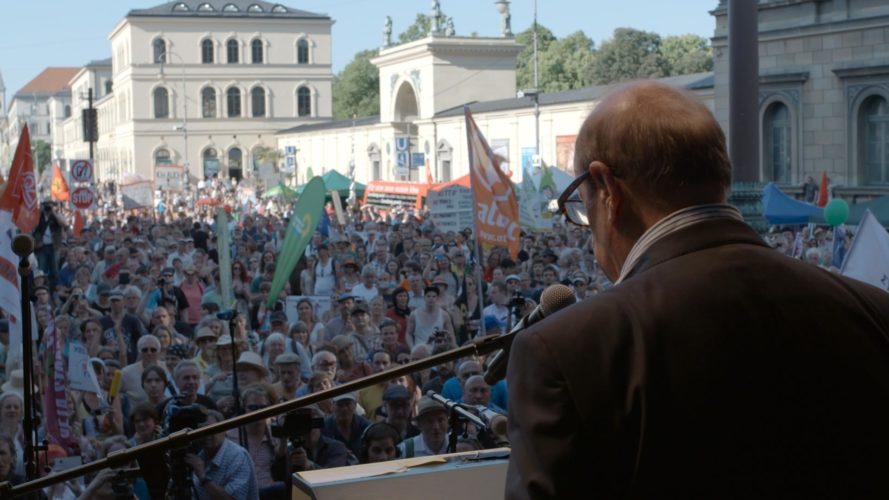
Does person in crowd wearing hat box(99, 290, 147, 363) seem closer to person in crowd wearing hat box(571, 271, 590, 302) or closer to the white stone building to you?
person in crowd wearing hat box(571, 271, 590, 302)

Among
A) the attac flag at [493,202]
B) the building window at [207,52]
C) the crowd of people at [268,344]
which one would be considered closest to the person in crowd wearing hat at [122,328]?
the crowd of people at [268,344]

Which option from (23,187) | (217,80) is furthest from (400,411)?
(217,80)

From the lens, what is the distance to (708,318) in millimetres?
1923

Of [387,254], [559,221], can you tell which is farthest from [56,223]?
[559,221]

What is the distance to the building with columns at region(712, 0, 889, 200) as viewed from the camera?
30.8 m

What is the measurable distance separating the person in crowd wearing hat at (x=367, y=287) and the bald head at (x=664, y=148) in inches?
470

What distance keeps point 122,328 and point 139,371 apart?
2895 millimetres

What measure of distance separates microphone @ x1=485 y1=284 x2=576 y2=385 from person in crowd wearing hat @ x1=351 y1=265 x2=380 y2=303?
1138 centimetres

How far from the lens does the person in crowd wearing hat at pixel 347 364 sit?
9.83 metres

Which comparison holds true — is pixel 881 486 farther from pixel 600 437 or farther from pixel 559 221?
pixel 559 221

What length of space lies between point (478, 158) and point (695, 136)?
37.1 ft

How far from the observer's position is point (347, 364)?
9914 millimetres

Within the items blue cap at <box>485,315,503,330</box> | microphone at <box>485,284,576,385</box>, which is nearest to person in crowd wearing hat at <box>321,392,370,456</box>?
A: blue cap at <box>485,315,503,330</box>

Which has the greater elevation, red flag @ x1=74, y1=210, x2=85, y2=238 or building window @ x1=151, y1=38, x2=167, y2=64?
building window @ x1=151, y1=38, x2=167, y2=64
